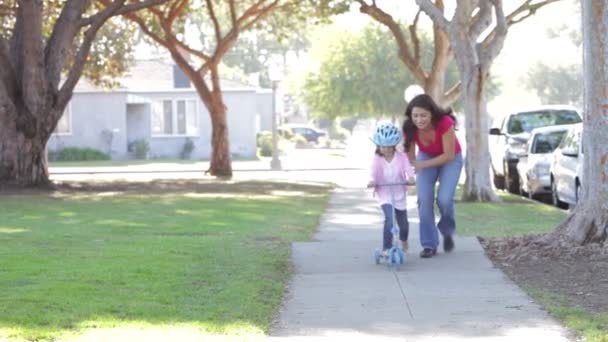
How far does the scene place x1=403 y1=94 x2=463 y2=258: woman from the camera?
12.2 meters

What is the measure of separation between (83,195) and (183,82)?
30915 millimetres

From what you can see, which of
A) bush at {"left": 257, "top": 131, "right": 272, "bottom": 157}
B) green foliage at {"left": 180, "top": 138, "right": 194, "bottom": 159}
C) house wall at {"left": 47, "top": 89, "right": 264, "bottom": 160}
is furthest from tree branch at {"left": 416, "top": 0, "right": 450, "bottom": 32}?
bush at {"left": 257, "top": 131, "right": 272, "bottom": 157}

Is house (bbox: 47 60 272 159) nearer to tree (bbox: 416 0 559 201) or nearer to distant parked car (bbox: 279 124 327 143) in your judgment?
distant parked car (bbox: 279 124 327 143)

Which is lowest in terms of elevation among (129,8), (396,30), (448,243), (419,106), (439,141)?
(448,243)

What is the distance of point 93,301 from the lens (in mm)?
9719

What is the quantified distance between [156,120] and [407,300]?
4639 cm

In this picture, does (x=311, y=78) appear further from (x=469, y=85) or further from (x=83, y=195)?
(x=469, y=85)

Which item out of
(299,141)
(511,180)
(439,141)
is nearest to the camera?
(439,141)

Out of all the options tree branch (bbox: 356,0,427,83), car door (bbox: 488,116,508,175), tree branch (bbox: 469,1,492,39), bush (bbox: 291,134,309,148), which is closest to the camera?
tree branch (bbox: 469,1,492,39)

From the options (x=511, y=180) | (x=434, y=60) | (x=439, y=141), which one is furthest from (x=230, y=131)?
(x=439, y=141)

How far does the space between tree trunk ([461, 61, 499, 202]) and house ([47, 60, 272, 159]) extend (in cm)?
3336

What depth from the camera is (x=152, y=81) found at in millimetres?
→ 57125

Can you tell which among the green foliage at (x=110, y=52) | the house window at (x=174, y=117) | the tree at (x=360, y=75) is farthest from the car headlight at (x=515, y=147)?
the house window at (x=174, y=117)

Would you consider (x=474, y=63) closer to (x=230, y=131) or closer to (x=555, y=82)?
(x=230, y=131)
